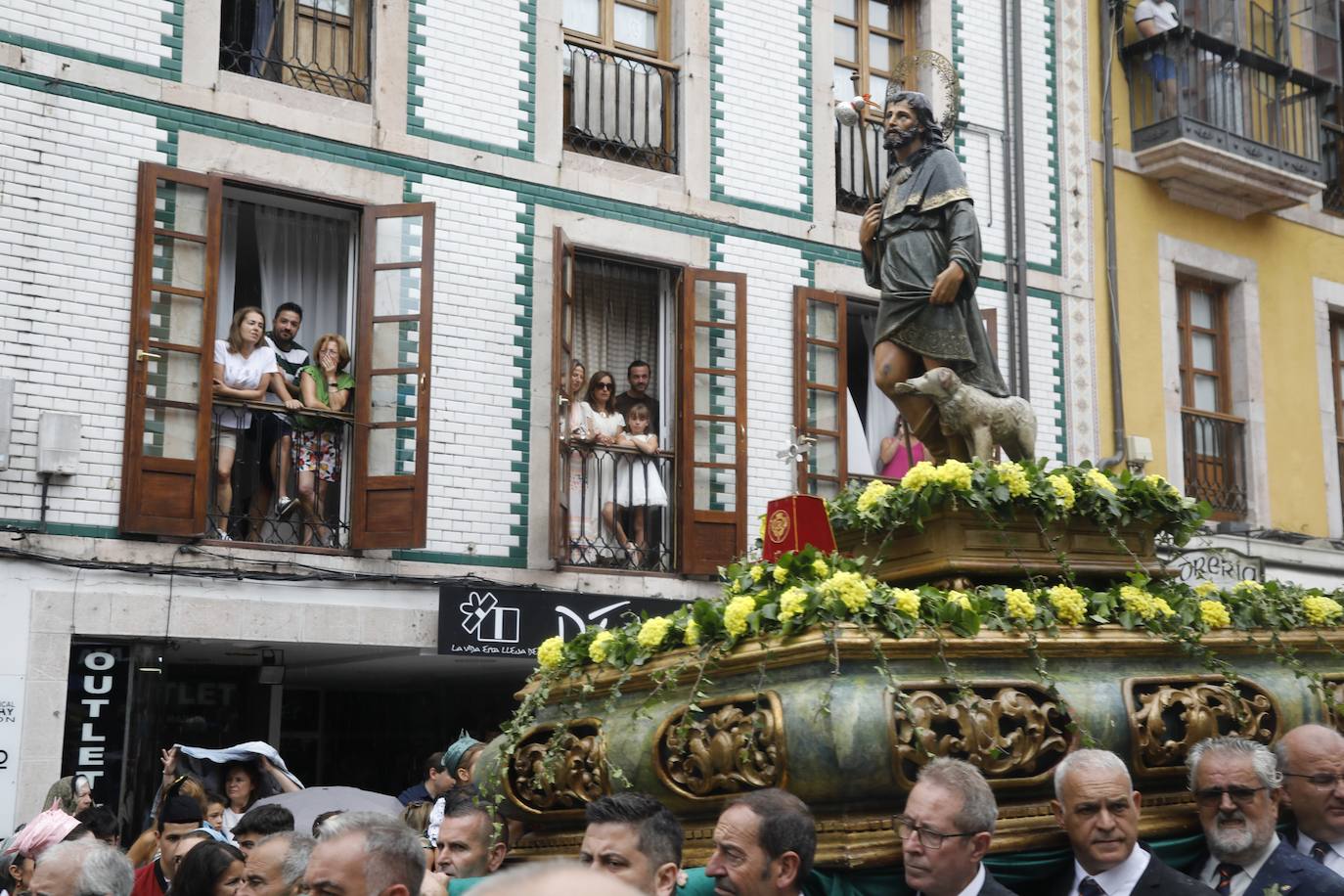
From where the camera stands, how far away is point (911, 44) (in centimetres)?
1616

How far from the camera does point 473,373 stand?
12859 mm

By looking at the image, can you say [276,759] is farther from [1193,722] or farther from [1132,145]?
[1132,145]

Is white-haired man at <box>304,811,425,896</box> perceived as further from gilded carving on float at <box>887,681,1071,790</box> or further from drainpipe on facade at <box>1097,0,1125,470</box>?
drainpipe on facade at <box>1097,0,1125,470</box>

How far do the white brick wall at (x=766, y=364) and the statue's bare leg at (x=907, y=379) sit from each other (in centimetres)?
696

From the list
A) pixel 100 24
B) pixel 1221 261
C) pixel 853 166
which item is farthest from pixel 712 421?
pixel 1221 261

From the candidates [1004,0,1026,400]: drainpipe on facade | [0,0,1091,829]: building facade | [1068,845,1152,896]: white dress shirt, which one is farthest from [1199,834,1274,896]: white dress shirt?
[1004,0,1026,400]: drainpipe on facade

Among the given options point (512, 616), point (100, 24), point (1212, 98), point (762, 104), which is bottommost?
point (512, 616)

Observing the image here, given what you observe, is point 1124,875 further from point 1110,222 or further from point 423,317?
point 1110,222

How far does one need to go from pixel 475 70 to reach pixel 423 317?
88.4 inches

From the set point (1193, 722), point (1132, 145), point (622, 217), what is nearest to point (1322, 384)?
point (1132, 145)

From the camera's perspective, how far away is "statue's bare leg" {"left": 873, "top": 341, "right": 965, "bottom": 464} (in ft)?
22.2

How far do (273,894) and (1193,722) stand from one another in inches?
110

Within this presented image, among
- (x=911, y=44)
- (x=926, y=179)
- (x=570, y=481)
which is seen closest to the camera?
(x=926, y=179)

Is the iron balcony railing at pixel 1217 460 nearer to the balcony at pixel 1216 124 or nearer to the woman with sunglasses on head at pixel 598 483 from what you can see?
the balcony at pixel 1216 124
